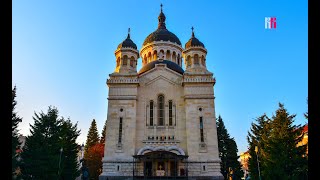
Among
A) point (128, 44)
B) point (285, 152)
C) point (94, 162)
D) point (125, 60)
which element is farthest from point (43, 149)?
point (285, 152)

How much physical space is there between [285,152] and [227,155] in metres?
15.7

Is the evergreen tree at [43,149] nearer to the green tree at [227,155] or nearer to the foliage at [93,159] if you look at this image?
the foliage at [93,159]

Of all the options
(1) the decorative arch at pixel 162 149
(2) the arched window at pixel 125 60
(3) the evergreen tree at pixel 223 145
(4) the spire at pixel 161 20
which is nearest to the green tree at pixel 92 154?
(1) the decorative arch at pixel 162 149

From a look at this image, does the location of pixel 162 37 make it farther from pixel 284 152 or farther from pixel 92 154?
pixel 284 152

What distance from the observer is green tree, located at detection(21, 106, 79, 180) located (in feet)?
74.2

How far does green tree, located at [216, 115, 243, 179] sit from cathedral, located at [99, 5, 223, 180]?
9.06 m

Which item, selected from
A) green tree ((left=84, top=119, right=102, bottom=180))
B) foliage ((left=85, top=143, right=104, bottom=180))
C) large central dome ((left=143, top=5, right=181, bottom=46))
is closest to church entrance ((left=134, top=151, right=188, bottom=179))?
green tree ((left=84, top=119, right=102, bottom=180))

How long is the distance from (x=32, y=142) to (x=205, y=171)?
16.1 meters

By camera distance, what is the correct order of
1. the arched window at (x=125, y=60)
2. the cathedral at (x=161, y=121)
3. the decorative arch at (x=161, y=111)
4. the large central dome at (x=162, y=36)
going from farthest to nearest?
1. the large central dome at (x=162, y=36)
2. the arched window at (x=125, y=60)
3. the decorative arch at (x=161, y=111)
4. the cathedral at (x=161, y=121)

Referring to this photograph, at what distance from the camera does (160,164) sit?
2783cm

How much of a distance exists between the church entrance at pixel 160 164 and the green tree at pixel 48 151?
6717 millimetres

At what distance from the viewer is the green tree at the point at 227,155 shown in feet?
116
